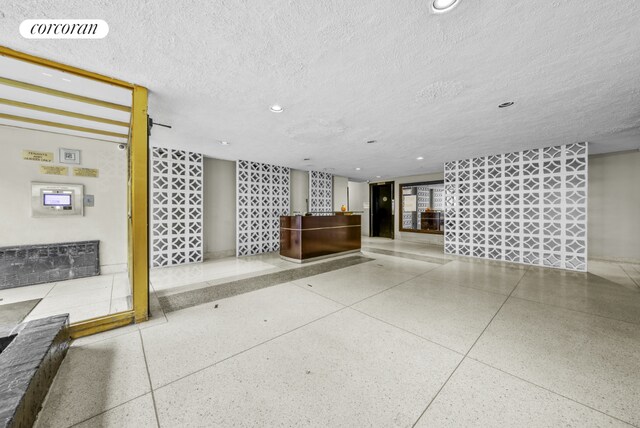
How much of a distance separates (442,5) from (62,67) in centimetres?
336

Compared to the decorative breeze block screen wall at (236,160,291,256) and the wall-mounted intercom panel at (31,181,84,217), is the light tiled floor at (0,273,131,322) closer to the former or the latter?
the wall-mounted intercom panel at (31,181,84,217)

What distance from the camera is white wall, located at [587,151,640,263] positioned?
5270 millimetres

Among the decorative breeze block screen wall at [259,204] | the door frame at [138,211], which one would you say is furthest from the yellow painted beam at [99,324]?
the decorative breeze block screen wall at [259,204]

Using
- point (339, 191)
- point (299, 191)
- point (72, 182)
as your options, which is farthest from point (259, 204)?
point (339, 191)

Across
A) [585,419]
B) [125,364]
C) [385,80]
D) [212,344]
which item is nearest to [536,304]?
[585,419]

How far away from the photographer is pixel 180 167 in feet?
17.5

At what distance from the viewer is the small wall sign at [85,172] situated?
13.5 ft

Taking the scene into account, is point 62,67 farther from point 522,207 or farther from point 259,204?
point 522,207

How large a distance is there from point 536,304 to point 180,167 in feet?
22.9

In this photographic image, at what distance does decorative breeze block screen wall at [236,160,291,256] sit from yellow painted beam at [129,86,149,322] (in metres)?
3.72

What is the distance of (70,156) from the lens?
4.04 metres

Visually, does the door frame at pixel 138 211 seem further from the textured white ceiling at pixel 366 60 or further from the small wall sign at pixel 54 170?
the small wall sign at pixel 54 170

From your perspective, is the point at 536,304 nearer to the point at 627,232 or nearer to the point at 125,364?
the point at 125,364

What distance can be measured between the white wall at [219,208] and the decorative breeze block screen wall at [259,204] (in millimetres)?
276
